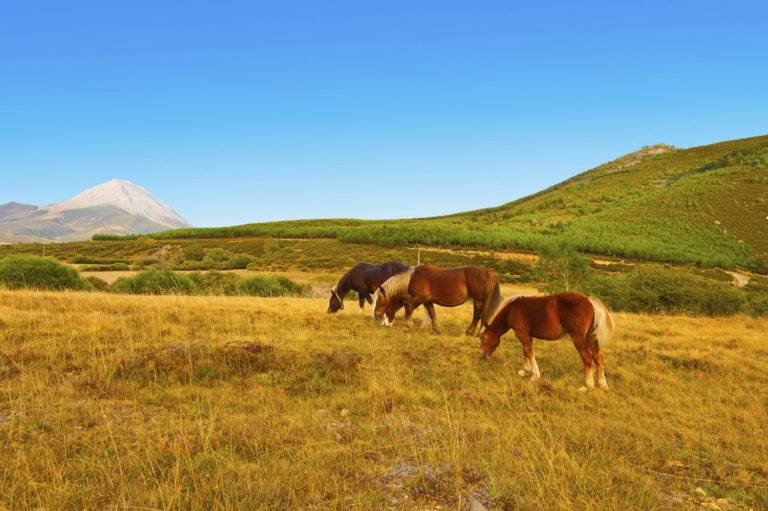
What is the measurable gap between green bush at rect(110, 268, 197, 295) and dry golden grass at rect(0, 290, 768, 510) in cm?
1369

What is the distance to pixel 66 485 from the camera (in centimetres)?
285

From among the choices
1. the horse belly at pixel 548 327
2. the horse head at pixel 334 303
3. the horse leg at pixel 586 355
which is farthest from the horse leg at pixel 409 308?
the horse leg at pixel 586 355

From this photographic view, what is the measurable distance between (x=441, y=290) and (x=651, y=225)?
126 meters

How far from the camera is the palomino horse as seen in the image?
32.5 ft

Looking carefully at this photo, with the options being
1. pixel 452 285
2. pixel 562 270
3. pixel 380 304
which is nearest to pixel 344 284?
pixel 380 304

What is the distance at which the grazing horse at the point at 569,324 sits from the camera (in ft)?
21.3

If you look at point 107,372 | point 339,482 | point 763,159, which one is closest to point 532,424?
point 339,482

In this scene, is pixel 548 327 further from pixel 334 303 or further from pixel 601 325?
pixel 334 303

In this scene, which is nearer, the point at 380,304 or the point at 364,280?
the point at 380,304

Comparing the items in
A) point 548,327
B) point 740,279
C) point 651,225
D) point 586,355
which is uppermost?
point 651,225

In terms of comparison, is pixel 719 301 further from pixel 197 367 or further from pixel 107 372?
pixel 107 372

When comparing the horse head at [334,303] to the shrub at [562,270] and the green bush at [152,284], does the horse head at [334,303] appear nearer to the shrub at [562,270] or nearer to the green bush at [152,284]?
the green bush at [152,284]

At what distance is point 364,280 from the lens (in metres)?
13.1

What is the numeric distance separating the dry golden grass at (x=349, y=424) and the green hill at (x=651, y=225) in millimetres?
53417
